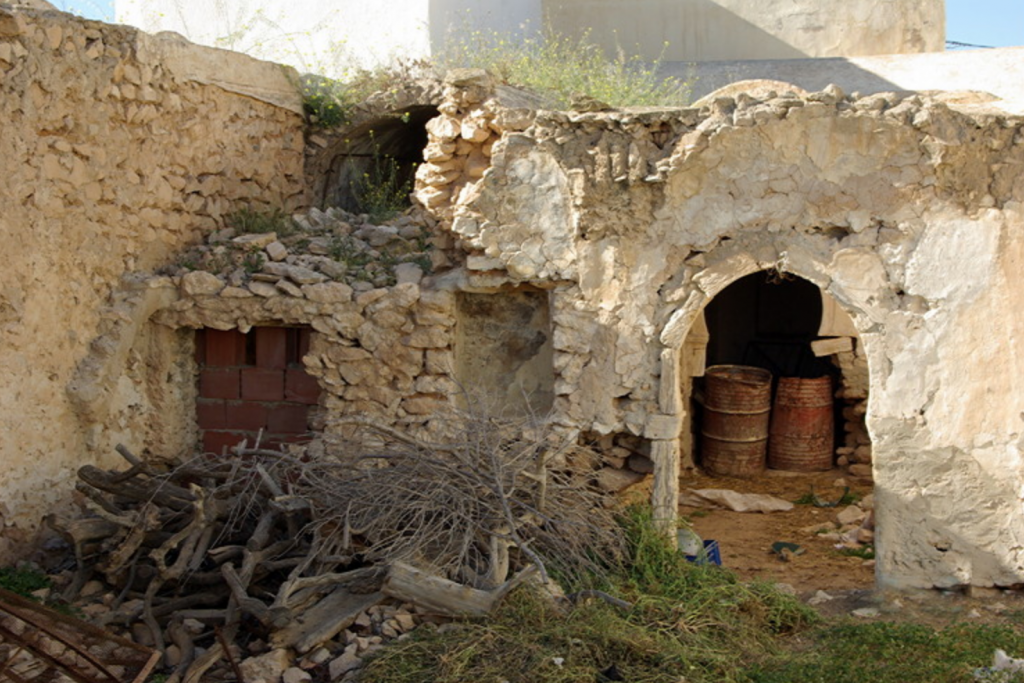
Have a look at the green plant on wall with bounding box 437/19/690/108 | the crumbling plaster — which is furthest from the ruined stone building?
the green plant on wall with bounding box 437/19/690/108

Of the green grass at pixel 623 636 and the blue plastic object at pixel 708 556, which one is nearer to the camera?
the green grass at pixel 623 636

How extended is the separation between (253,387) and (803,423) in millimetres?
5613

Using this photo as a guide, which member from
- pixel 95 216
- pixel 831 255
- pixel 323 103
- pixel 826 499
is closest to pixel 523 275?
pixel 831 255

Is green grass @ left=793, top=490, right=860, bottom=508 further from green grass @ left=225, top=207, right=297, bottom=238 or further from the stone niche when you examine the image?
green grass @ left=225, top=207, right=297, bottom=238

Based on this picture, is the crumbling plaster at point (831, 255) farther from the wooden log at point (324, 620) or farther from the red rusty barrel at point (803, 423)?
the red rusty barrel at point (803, 423)

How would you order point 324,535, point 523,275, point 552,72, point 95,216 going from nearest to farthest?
point 324,535 → point 95,216 → point 523,275 → point 552,72

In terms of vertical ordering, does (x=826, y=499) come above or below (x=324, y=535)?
below

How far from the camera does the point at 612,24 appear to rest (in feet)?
40.7

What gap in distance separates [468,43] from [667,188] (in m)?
4.25

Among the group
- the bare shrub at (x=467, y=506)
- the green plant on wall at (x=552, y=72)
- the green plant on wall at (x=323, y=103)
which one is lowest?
the bare shrub at (x=467, y=506)

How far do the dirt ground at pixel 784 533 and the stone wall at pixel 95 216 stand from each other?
4.32m

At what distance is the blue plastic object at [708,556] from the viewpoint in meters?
7.34

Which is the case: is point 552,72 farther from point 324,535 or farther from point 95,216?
point 324,535

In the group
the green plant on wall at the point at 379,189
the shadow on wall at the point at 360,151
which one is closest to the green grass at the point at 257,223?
the green plant on wall at the point at 379,189
